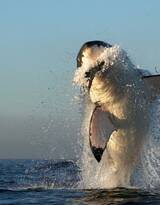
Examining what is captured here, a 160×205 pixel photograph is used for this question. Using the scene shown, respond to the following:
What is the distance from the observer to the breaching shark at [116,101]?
20406 millimetres

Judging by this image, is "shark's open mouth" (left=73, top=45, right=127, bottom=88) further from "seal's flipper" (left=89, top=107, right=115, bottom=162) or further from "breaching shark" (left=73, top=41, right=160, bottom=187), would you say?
"seal's flipper" (left=89, top=107, right=115, bottom=162)

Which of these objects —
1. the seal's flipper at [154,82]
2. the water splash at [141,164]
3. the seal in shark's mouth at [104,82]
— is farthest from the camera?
the water splash at [141,164]

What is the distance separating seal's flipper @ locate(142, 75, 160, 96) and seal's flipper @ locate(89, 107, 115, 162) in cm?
187

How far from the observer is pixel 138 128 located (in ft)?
70.8

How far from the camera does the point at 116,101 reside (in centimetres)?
2088

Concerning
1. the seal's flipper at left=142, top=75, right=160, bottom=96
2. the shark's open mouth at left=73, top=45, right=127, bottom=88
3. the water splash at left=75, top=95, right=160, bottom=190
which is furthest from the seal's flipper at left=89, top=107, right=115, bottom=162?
the seal's flipper at left=142, top=75, right=160, bottom=96

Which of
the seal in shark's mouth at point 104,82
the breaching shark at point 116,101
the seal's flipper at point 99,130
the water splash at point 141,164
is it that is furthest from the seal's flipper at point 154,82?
the seal's flipper at point 99,130

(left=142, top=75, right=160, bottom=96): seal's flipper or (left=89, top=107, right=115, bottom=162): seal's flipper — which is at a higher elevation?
(left=142, top=75, right=160, bottom=96): seal's flipper

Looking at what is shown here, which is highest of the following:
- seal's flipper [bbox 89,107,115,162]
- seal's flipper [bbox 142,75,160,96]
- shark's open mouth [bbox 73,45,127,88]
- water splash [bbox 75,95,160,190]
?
shark's open mouth [bbox 73,45,127,88]

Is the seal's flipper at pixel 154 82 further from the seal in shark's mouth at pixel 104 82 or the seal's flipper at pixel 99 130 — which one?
the seal's flipper at pixel 99 130

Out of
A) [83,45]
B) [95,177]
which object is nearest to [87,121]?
[95,177]

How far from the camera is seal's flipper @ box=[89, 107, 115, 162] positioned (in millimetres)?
20156

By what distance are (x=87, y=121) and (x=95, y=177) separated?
197 centimetres

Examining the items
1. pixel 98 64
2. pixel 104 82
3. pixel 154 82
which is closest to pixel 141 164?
pixel 154 82
